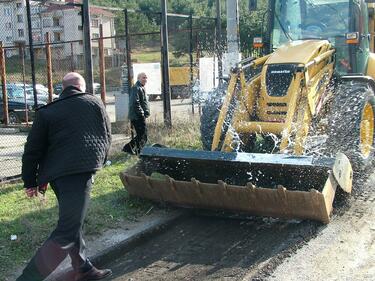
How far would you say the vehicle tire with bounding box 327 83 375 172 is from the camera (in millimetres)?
6965

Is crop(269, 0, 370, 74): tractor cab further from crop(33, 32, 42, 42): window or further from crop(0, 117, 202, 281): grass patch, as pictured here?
crop(33, 32, 42, 42): window

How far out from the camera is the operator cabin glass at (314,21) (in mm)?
8266

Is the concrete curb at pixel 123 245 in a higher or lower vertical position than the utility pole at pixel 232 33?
lower

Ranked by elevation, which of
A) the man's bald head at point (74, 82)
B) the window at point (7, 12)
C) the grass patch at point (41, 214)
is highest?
the window at point (7, 12)

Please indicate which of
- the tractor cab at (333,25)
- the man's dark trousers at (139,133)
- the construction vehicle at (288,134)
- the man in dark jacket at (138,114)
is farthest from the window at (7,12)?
the construction vehicle at (288,134)

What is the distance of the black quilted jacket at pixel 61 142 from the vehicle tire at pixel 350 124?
344 centimetres

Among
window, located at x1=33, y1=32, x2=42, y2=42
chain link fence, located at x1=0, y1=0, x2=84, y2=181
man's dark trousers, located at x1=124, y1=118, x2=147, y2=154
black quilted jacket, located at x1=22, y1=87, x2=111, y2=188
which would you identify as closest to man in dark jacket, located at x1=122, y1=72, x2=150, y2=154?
man's dark trousers, located at x1=124, y1=118, x2=147, y2=154

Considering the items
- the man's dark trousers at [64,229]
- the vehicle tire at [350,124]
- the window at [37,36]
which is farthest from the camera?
the window at [37,36]

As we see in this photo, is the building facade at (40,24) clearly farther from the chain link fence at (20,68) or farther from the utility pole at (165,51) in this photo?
the utility pole at (165,51)

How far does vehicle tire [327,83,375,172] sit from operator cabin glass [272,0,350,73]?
41.3 inches

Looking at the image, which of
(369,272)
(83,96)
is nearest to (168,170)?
(83,96)

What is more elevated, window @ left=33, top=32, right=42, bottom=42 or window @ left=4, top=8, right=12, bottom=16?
window @ left=4, top=8, right=12, bottom=16

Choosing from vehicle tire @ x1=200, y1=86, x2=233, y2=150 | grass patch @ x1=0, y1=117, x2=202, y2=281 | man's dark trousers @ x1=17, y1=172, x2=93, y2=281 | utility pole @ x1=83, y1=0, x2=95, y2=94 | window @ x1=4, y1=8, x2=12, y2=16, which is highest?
window @ x1=4, y1=8, x2=12, y2=16

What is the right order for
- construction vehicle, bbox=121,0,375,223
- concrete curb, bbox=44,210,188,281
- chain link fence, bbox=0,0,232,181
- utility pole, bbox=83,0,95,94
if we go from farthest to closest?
chain link fence, bbox=0,0,232,181 < utility pole, bbox=83,0,95,94 < construction vehicle, bbox=121,0,375,223 < concrete curb, bbox=44,210,188,281
